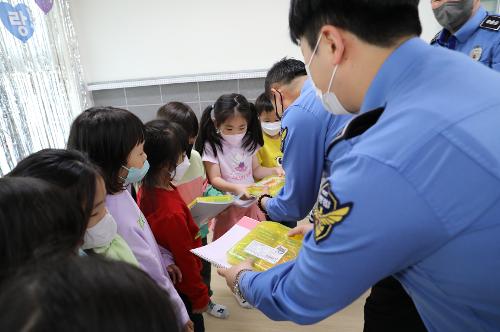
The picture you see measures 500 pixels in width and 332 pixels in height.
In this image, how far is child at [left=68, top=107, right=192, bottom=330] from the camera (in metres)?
1.11

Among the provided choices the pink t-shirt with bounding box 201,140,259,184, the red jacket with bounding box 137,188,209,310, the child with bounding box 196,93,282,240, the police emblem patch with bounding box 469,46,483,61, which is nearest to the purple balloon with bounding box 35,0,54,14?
the child with bounding box 196,93,282,240

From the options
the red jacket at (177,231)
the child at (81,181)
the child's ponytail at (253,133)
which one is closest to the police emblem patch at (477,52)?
the child's ponytail at (253,133)

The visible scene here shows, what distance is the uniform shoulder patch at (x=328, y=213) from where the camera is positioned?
548 millimetres

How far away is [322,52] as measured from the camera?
2.33ft

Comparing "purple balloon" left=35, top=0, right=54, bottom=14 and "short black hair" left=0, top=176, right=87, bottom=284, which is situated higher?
"purple balloon" left=35, top=0, right=54, bottom=14

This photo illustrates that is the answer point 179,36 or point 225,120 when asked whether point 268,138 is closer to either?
point 225,120

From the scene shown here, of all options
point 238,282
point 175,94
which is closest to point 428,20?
point 175,94

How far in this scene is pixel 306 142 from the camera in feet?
3.62

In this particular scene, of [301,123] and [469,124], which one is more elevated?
[469,124]

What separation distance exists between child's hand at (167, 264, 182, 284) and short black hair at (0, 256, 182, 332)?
3.20ft

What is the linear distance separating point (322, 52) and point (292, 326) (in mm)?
1593

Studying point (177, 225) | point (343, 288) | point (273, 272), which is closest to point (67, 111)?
point (177, 225)

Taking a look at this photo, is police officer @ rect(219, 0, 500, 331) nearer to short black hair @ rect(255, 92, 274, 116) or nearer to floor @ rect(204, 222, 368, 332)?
floor @ rect(204, 222, 368, 332)

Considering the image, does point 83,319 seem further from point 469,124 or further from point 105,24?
point 105,24
